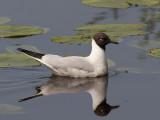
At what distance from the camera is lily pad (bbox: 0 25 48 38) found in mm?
12709

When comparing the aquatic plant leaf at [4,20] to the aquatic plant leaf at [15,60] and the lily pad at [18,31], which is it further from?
the aquatic plant leaf at [15,60]

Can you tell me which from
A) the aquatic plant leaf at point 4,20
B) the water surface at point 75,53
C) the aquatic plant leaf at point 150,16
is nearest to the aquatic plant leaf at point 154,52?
the water surface at point 75,53

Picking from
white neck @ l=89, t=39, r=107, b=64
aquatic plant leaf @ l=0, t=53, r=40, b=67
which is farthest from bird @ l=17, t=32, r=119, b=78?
aquatic plant leaf @ l=0, t=53, r=40, b=67

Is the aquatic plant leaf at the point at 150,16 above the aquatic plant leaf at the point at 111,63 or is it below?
above

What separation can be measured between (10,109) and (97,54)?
263 centimetres

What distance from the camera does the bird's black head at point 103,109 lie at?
30.4 feet

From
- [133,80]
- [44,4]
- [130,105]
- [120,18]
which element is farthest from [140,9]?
[130,105]

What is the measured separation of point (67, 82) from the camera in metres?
10.7

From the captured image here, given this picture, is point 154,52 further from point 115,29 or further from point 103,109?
point 103,109

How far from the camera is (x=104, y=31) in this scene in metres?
13.0

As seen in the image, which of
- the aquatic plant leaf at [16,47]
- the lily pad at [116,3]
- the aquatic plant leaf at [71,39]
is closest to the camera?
the aquatic plant leaf at [16,47]

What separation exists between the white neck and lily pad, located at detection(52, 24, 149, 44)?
3.47 feet

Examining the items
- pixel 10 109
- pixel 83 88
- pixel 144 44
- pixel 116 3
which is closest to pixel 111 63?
pixel 83 88

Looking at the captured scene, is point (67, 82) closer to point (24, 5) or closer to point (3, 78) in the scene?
point (3, 78)
